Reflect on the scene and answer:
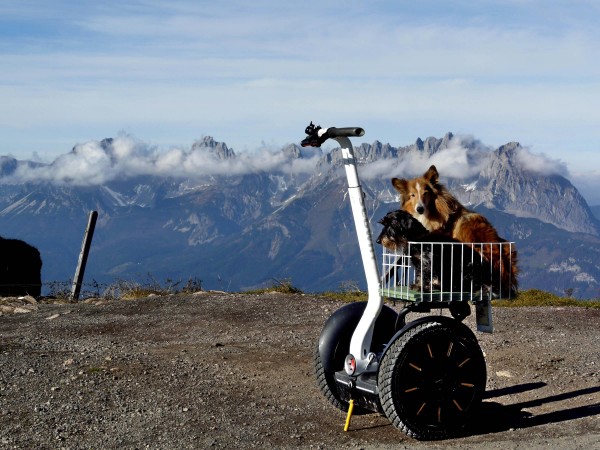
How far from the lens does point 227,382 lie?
9867 mm

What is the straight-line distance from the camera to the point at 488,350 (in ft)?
37.8

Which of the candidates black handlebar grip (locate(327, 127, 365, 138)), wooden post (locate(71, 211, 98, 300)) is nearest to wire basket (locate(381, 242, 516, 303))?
black handlebar grip (locate(327, 127, 365, 138))

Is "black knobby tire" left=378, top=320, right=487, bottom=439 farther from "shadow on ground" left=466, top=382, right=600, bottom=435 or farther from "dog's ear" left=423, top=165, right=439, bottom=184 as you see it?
"dog's ear" left=423, top=165, right=439, bottom=184

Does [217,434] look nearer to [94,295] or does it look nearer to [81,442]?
[81,442]

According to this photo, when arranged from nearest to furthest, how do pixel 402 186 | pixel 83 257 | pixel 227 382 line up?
pixel 402 186 → pixel 227 382 → pixel 83 257

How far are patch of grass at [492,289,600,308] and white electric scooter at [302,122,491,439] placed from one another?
8.02m

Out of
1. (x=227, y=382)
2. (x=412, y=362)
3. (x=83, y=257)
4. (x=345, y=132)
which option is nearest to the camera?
(x=412, y=362)

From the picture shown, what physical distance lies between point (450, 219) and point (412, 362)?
1454mm

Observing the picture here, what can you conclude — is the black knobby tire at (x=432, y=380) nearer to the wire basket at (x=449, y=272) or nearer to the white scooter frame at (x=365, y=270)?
the wire basket at (x=449, y=272)

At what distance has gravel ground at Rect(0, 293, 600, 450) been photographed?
782 cm

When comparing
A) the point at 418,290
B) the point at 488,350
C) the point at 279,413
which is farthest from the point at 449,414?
the point at 488,350

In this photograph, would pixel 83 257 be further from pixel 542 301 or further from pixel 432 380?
pixel 432 380

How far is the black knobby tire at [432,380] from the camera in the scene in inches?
298

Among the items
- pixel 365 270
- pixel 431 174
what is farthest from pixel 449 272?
pixel 431 174
